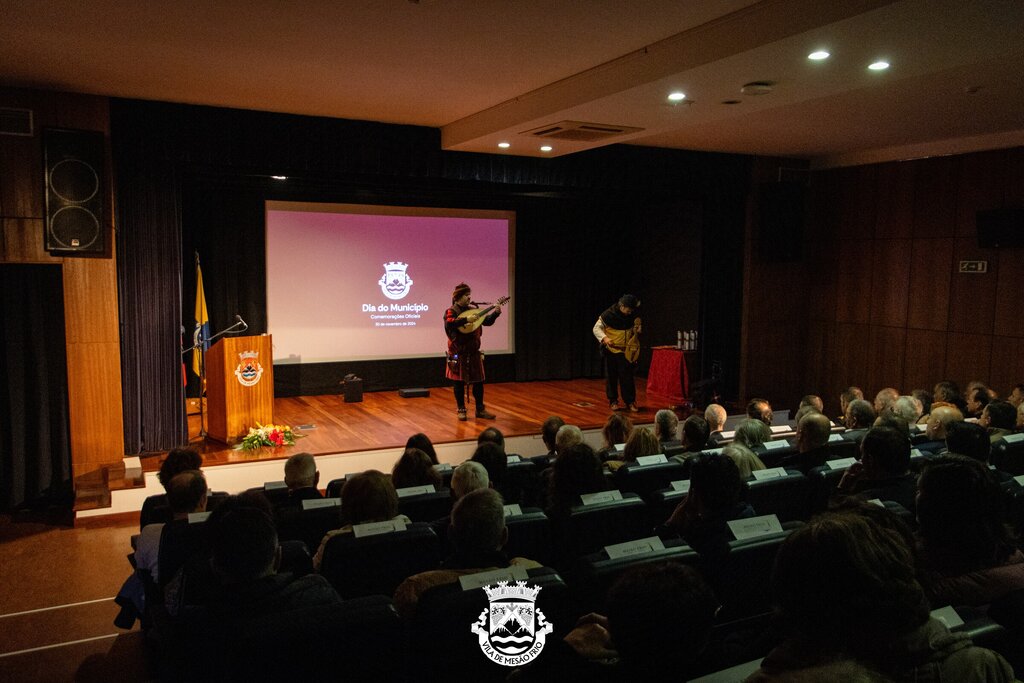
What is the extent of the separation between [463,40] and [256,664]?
3944mm

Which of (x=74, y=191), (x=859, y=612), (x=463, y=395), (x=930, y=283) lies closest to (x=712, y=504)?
(x=859, y=612)

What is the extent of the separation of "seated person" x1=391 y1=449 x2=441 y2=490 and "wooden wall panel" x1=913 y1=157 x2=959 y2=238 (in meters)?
7.22

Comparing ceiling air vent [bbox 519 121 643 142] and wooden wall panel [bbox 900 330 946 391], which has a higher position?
ceiling air vent [bbox 519 121 643 142]

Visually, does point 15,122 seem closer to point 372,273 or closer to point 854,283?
point 372,273

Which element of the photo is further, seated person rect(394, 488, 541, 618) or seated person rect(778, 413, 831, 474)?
seated person rect(778, 413, 831, 474)

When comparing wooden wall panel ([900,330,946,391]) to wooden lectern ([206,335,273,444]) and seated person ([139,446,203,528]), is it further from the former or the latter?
seated person ([139,446,203,528])

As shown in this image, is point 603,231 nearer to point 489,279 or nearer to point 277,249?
point 489,279

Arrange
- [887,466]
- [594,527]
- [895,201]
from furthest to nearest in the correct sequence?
[895,201] < [887,466] < [594,527]

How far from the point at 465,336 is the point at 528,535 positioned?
17.3 ft

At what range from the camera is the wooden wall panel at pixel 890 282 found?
8.85 meters

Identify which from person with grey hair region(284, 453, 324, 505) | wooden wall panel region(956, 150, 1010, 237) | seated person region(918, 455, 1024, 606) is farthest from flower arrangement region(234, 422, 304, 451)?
wooden wall panel region(956, 150, 1010, 237)

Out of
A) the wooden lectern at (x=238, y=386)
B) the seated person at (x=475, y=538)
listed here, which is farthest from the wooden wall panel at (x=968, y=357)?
the seated person at (x=475, y=538)

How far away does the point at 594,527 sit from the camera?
304 centimetres

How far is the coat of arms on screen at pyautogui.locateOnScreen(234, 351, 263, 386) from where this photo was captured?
6.84 metres
